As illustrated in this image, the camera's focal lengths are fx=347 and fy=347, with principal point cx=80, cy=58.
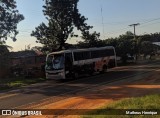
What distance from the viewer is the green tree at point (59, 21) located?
50.2 meters

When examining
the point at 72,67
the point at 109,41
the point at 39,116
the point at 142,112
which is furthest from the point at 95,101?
the point at 109,41

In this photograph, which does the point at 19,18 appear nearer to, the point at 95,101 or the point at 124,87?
the point at 124,87

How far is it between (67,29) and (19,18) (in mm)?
7611

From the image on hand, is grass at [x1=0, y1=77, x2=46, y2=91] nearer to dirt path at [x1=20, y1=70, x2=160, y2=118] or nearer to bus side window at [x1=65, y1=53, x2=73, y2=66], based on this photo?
bus side window at [x1=65, y1=53, x2=73, y2=66]

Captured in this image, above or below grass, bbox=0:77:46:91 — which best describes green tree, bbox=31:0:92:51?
above

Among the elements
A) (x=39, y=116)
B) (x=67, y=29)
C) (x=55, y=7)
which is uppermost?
(x=55, y=7)

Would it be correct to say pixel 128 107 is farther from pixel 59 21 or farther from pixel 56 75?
pixel 59 21

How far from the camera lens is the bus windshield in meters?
31.4

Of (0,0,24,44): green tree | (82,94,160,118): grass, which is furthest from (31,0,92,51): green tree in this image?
(82,94,160,118): grass

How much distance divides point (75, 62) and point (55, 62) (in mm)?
2143

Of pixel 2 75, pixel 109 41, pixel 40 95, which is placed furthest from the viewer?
pixel 109 41

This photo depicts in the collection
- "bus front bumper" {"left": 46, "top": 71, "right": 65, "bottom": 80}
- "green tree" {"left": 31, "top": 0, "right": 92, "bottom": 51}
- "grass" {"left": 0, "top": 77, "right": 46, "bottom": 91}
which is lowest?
"grass" {"left": 0, "top": 77, "right": 46, "bottom": 91}

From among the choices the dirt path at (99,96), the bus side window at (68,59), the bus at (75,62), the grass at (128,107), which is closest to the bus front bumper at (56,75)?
the bus at (75,62)

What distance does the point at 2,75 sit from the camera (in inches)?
1758
